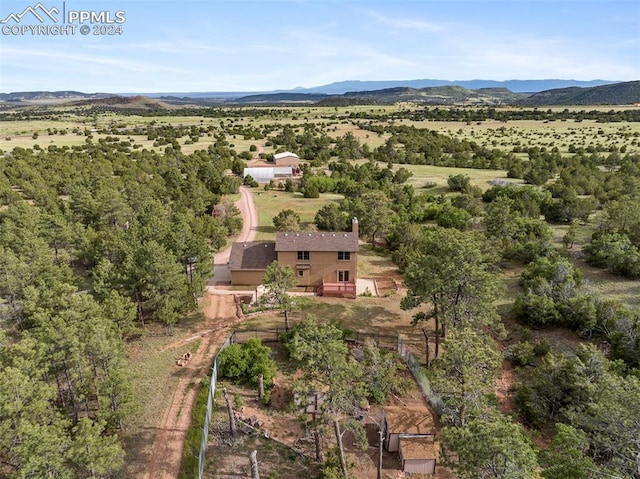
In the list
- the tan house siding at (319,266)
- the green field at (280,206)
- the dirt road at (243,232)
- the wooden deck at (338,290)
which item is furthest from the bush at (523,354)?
the green field at (280,206)

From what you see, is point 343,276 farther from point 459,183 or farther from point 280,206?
point 459,183

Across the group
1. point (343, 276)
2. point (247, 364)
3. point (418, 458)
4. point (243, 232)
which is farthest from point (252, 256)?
point (418, 458)

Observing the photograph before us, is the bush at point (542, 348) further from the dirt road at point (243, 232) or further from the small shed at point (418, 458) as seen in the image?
the dirt road at point (243, 232)

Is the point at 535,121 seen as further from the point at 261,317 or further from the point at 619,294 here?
the point at 261,317

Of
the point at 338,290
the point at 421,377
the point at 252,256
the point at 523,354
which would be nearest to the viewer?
the point at 421,377

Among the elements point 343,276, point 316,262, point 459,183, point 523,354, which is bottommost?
point 523,354

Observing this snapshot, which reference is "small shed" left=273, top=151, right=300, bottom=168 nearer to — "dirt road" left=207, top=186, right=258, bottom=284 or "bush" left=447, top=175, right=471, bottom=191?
"dirt road" left=207, top=186, right=258, bottom=284

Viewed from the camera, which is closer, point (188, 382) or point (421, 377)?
point (188, 382)
